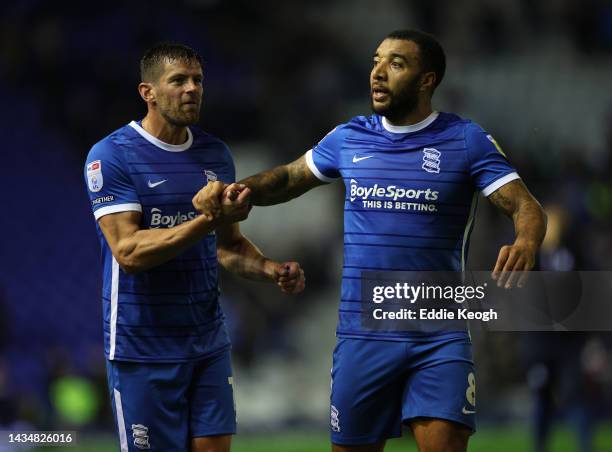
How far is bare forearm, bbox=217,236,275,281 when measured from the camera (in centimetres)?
597

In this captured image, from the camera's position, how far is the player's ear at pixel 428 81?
18.5ft

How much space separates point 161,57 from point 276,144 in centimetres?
992

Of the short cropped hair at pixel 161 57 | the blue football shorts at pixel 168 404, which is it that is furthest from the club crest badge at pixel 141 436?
the short cropped hair at pixel 161 57

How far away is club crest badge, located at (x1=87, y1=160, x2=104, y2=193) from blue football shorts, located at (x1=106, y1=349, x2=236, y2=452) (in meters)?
0.85

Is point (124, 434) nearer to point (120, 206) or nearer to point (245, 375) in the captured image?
point (120, 206)

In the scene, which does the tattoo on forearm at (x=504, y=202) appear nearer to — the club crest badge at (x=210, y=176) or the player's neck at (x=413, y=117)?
the player's neck at (x=413, y=117)

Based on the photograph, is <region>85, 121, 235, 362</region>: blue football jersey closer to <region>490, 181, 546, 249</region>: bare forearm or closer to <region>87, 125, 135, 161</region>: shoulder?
<region>87, 125, 135, 161</region>: shoulder

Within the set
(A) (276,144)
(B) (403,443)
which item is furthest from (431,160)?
(A) (276,144)

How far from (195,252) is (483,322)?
1.52m

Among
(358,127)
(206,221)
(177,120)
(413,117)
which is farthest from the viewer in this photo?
(358,127)

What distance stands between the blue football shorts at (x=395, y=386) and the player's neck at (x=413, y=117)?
1.08 metres

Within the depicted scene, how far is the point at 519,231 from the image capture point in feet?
17.5

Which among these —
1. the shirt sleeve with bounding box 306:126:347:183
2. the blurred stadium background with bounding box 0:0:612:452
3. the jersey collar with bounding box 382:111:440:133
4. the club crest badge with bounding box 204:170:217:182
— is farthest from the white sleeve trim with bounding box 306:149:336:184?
the blurred stadium background with bounding box 0:0:612:452

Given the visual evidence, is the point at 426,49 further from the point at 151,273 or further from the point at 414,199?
the point at 151,273
